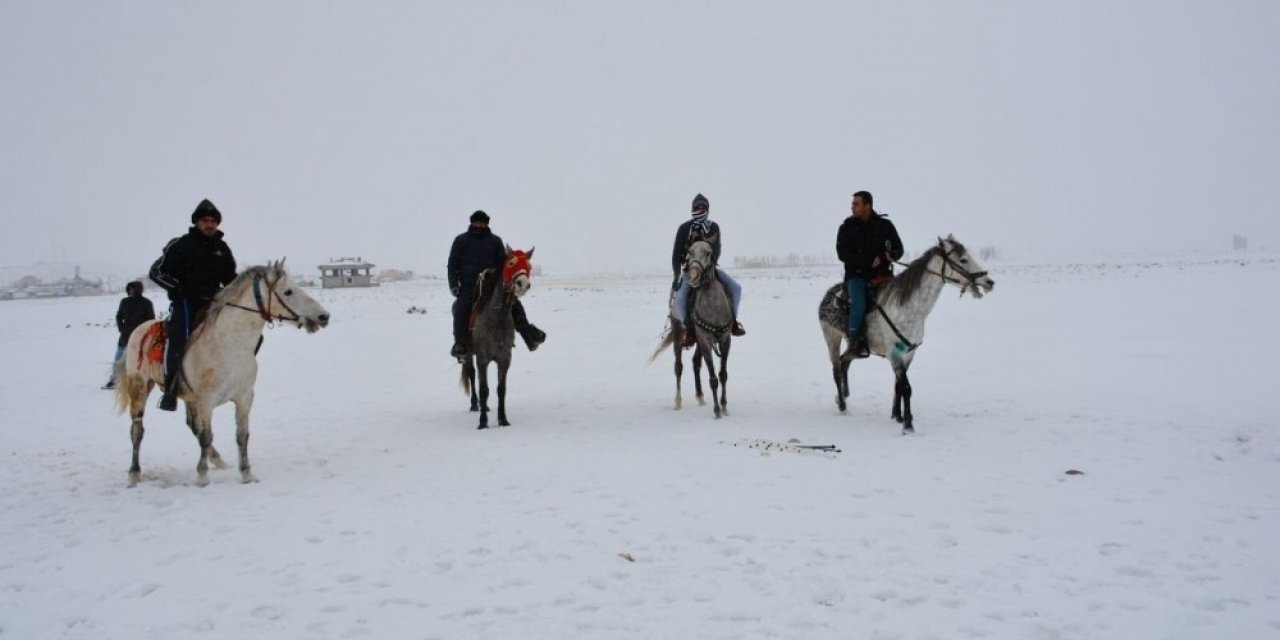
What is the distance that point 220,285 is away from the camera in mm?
7691

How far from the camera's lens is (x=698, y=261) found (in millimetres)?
10227

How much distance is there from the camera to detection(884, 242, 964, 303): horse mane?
924 centimetres

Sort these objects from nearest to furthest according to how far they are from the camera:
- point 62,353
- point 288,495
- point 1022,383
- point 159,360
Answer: point 288,495 → point 159,360 → point 1022,383 → point 62,353

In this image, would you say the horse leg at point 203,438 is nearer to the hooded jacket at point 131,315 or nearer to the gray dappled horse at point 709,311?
the gray dappled horse at point 709,311

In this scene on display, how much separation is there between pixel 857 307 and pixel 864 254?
75cm

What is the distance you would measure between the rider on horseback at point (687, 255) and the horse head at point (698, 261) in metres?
0.19

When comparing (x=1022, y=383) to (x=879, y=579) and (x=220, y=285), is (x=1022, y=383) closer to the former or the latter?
(x=879, y=579)

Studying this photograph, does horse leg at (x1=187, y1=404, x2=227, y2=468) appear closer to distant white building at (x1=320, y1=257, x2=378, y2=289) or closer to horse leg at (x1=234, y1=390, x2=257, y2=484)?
horse leg at (x1=234, y1=390, x2=257, y2=484)

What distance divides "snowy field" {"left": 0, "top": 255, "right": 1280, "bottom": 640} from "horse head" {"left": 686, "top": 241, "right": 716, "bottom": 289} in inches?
79.7

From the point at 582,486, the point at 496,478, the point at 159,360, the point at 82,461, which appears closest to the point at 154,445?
the point at 82,461

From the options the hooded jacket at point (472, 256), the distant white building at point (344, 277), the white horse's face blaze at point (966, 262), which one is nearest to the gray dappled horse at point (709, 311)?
the hooded jacket at point (472, 256)

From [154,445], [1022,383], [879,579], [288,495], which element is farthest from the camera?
[1022,383]

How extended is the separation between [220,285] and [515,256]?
360 cm

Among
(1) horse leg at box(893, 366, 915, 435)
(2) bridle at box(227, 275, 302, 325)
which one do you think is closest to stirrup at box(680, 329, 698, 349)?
(1) horse leg at box(893, 366, 915, 435)
